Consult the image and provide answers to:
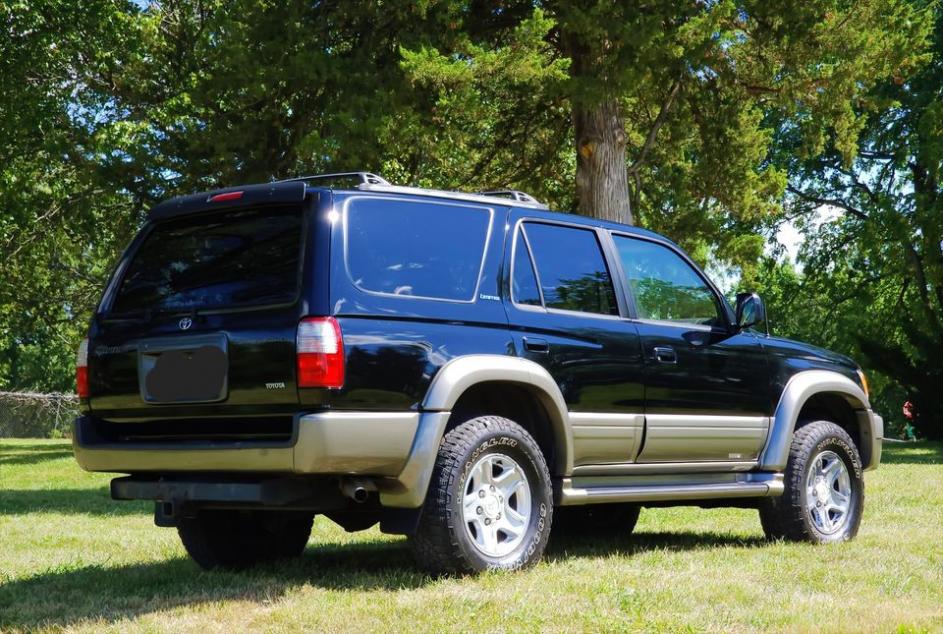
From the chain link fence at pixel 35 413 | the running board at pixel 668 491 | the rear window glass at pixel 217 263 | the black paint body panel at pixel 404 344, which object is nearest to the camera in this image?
the black paint body panel at pixel 404 344

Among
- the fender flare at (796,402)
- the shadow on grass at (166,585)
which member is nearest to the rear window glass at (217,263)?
the shadow on grass at (166,585)

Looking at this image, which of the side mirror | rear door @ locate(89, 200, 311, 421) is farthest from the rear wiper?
the side mirror

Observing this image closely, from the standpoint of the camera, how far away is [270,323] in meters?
5.91

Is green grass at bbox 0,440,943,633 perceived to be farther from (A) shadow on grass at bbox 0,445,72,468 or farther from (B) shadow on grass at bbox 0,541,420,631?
(A) shadow on grass at bbox 0,445,72,468

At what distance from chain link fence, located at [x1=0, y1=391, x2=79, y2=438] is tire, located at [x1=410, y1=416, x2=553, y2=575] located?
19780 millimetres

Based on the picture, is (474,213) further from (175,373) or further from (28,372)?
(28,372)

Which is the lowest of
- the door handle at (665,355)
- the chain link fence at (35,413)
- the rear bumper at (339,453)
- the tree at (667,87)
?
the chain link fence at (35,413)

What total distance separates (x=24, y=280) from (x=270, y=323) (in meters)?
24.3

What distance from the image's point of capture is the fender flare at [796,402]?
27.2 ft

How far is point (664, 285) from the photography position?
316 inches

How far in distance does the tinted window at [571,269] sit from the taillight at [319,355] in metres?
1.64

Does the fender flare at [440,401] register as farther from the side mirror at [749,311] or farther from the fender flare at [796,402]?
the fender flare at [796,402]

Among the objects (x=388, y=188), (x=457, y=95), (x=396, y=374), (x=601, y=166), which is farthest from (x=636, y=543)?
(x=601, y=166)

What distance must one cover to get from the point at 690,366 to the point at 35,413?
45.0 meters
